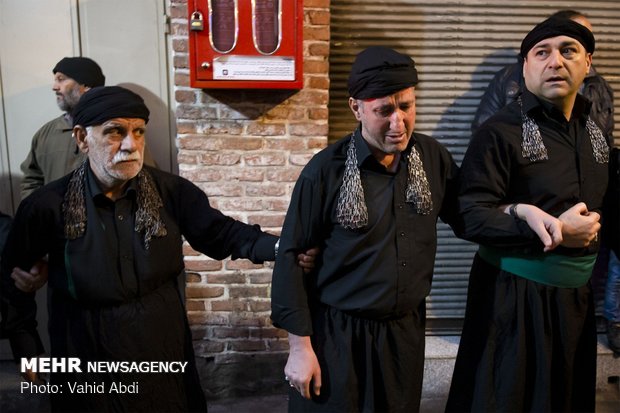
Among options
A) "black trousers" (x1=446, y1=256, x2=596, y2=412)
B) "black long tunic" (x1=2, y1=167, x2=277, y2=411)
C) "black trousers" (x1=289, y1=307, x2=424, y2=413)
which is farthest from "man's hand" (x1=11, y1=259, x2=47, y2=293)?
"black trousers" (x1=446, y1=256, x2=596, y2=412)

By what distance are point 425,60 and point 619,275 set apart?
1819 mm

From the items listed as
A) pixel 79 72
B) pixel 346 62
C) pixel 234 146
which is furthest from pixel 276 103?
pixel 79 72

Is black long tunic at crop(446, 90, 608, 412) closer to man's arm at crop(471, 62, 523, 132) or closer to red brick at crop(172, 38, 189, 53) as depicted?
man's arm at crop(471, 62, 523, 132)

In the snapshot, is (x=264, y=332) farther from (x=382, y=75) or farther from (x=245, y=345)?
(x=382, y=75)

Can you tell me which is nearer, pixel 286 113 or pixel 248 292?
pixel 286 113

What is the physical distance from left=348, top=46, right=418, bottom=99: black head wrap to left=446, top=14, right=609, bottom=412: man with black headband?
46 cm

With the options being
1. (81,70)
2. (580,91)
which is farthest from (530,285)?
(81,70)

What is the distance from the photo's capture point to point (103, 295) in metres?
1.95

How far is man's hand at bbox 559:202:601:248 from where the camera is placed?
183cm

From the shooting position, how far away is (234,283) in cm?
325

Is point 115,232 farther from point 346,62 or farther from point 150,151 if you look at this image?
point 346,62

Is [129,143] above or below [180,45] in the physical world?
below

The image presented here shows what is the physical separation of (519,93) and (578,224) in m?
1.43

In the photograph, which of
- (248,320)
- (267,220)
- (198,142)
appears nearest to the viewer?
(198,142)
